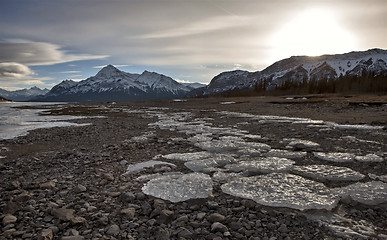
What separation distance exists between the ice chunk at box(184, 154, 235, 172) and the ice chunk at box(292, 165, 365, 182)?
1.98m

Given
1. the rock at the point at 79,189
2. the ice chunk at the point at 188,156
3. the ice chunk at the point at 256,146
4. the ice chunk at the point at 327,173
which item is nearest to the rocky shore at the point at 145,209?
the rock at the point at 79,189

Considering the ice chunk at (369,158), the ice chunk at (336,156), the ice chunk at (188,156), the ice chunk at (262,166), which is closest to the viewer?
the ice chunk at (262,166)

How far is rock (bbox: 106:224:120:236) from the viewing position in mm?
3299

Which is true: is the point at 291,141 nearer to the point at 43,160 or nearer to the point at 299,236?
the point at 299,236

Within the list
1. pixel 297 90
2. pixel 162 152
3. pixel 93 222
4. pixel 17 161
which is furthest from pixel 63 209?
pixel 297 90

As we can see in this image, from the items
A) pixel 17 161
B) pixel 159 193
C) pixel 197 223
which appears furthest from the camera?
pixel 17 161

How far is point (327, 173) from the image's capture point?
5.58 metres

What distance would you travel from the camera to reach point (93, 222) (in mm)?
3609

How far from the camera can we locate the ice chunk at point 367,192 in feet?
13.4

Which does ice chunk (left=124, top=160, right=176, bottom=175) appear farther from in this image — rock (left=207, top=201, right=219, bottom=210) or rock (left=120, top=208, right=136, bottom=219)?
rock (left=207, top=201, right=219, bottom=210)

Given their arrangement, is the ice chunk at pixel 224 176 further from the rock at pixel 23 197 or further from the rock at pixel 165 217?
the rock at pixel 23 197

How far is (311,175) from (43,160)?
8656 millimetres

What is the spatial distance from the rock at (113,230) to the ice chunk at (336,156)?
6.47m

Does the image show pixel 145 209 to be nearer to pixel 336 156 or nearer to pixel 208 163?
pixel 208 163
